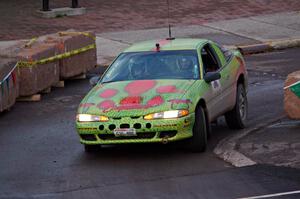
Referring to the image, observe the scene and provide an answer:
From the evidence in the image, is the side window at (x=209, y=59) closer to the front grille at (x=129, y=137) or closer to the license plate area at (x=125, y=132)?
the front grille at (x=129, y=137)

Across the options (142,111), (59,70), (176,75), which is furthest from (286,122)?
(59,70)

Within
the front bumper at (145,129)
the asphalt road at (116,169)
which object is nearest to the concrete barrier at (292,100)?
the asphalt road at (116,169)

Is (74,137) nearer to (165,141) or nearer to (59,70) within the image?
(165,141)

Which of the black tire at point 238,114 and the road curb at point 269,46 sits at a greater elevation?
the black tire at point 238,114

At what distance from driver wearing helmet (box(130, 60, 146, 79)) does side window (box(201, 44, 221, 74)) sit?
89 centimetres

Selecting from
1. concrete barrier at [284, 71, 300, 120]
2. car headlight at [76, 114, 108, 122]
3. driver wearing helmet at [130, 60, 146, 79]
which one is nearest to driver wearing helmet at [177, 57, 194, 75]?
driver wearing helmet at [130, 60, 146, 79]

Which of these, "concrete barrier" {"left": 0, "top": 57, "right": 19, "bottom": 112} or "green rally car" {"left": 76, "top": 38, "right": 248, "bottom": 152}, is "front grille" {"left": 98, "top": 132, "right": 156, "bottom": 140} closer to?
"green rally car" {"left": 76, "top": 38, "right": 248, "bottom": 152}

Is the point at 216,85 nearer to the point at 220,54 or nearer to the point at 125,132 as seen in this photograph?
the point at 220,54

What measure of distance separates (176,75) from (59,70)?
6.18 m

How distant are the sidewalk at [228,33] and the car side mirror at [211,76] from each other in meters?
9.65

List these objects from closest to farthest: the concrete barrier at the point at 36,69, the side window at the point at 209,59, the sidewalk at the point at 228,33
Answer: the side window at the point at 209,59, the concrete barrier at the point at 36,69, the sidewalk at the point at 228,33

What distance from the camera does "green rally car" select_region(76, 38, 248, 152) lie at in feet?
36.6

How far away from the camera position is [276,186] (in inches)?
382

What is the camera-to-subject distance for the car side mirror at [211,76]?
12033mm
